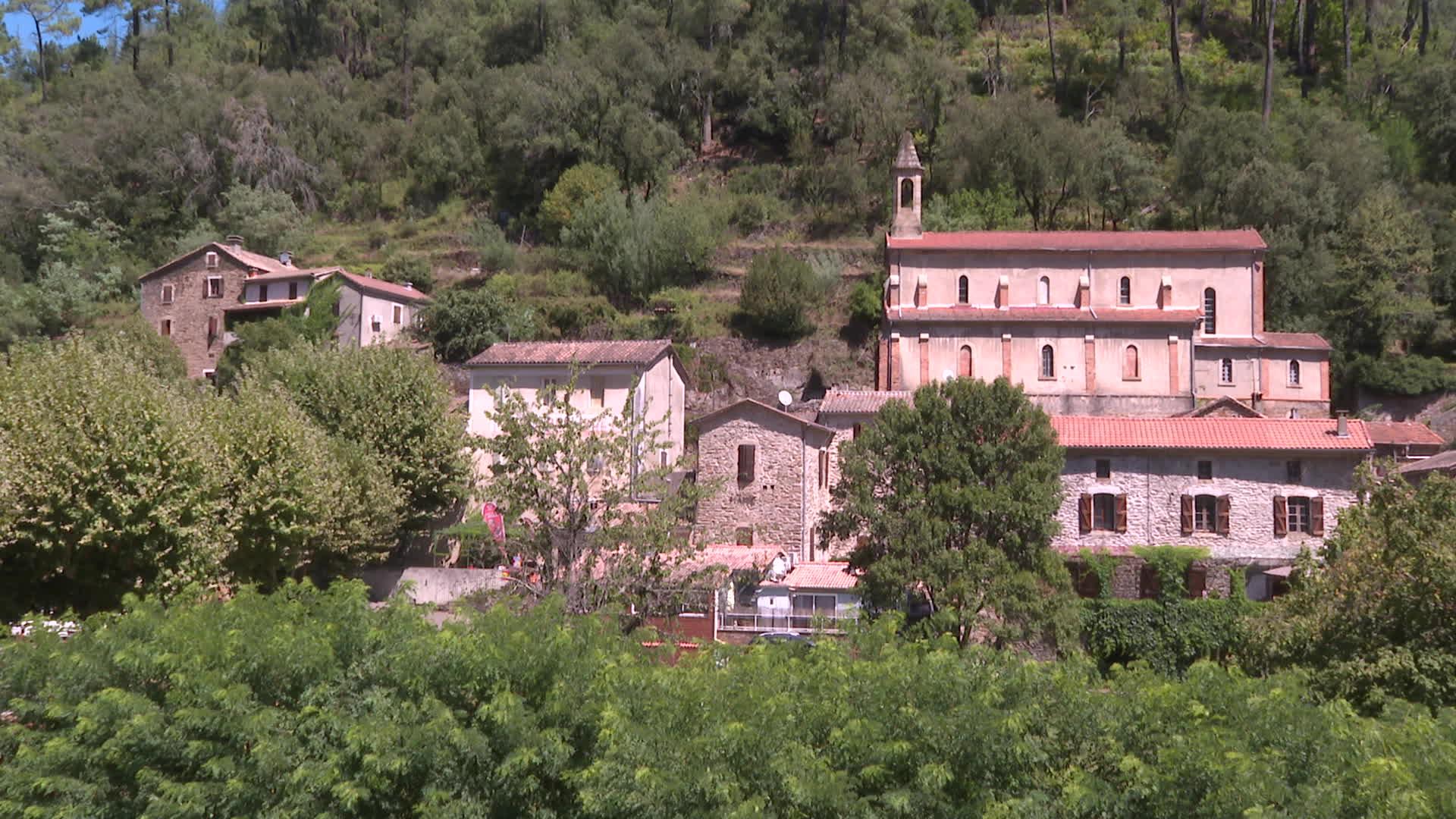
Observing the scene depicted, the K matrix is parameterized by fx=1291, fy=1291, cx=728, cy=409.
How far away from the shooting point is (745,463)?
140 feet

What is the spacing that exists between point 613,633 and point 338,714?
154 inches

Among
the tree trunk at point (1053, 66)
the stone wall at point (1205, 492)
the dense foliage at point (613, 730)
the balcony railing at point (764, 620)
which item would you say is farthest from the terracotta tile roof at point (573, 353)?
the tree trunk at point (1053, 66)

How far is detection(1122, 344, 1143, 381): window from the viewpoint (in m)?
Answer: 54.0

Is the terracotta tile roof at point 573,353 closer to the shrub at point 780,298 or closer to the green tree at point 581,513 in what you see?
the shrub at point 780,298

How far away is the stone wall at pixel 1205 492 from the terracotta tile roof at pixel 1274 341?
1597 centimetres

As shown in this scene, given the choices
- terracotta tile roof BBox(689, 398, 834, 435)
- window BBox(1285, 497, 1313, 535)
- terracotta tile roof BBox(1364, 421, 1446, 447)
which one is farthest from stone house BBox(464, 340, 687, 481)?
terracotta tile roof BBox(1364, 421, 1446, 447)

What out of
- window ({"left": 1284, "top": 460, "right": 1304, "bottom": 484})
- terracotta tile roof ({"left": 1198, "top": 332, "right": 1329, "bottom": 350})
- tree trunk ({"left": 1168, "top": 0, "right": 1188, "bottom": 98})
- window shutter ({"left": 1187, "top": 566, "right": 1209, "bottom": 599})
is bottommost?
window shutter ({"left": 1187, "top": 566, "right": 1209, "bottom": 599})

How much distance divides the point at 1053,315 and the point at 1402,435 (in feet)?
46.9

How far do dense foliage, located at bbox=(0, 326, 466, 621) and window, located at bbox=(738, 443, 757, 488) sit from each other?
1232cm

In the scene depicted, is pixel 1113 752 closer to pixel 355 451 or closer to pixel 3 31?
pixel 355 451

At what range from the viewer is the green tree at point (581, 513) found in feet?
77.3

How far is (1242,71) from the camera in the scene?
270 feet

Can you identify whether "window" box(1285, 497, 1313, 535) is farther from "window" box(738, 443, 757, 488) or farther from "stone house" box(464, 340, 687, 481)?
"stone house" box(464, 340, 687, 481)

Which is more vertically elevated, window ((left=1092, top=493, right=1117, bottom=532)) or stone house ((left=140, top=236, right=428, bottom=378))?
stone house ((left=140, top=236, right=428, bottom=378))
